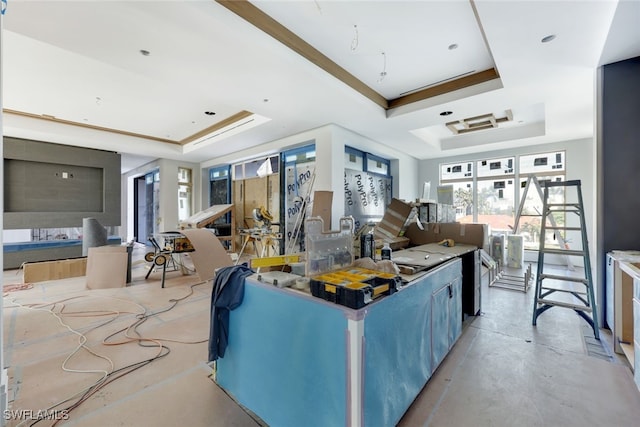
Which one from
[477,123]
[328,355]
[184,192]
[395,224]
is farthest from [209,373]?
[184,192]

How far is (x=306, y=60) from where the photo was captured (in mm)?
3426

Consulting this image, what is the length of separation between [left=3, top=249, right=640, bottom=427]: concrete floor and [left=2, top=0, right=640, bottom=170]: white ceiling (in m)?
3.18

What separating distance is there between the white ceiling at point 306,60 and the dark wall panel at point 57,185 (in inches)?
33.2

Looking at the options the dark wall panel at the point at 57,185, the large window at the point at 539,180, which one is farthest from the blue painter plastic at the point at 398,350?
the dark wall panel at the point at 57,185

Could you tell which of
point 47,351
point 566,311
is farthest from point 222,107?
point 566,311

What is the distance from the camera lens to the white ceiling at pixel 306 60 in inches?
98.8

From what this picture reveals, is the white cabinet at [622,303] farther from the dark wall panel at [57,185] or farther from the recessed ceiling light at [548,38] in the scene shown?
the dark wall panel at [57,185]

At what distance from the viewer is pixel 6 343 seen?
2752 mm

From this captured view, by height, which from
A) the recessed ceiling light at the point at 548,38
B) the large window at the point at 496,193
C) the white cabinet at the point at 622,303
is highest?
the recessed ceiling light at the point at 548,38

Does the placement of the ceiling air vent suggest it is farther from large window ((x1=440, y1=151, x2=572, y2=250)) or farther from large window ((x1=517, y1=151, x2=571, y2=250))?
large window ((x1=517, y1=151, x2=571, y2=250))

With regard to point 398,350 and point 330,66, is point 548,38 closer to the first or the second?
point 330,66

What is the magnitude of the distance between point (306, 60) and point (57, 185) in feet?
26.8

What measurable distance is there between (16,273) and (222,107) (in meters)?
5.95

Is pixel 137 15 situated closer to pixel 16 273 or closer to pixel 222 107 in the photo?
pixel 222 107
